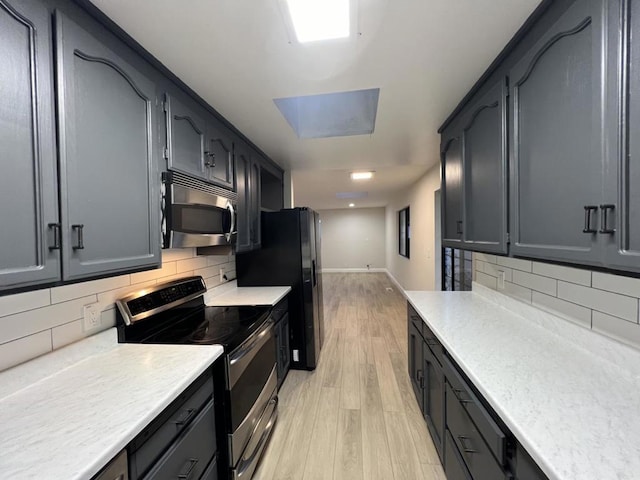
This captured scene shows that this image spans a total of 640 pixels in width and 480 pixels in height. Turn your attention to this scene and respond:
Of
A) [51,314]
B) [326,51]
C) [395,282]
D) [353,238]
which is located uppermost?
[326,51]

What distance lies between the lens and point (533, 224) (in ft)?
3.69

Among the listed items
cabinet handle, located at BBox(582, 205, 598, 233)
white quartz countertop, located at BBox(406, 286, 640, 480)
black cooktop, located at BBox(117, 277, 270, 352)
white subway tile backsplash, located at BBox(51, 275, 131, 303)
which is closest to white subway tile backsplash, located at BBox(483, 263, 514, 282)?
white quartz countertop, located at BBox(406, 286, 640, 480)

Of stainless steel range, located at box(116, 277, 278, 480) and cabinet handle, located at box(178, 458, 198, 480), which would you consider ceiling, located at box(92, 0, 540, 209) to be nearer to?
stainless steel range, located at box(116, 277, 278, 480)

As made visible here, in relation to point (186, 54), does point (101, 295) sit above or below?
below

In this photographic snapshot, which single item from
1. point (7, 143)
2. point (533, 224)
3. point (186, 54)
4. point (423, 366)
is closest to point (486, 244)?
point (533, 224)

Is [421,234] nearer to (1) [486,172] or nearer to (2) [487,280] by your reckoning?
(2) [487,280]

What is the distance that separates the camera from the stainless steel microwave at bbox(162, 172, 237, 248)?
1342 mm

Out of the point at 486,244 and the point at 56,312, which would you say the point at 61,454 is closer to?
the point at 56,312

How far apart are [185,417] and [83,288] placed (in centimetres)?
77

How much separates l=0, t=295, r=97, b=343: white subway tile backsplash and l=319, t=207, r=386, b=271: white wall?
8.26 meters

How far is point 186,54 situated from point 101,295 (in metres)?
1.25

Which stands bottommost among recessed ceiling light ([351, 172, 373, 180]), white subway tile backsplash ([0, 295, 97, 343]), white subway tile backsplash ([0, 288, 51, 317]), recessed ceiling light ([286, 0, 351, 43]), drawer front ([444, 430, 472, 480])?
drawer front ([444, 430, 472, 480])

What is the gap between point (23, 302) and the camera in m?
1.02

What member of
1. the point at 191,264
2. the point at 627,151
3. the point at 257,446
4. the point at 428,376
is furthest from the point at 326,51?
the point at 257,446
